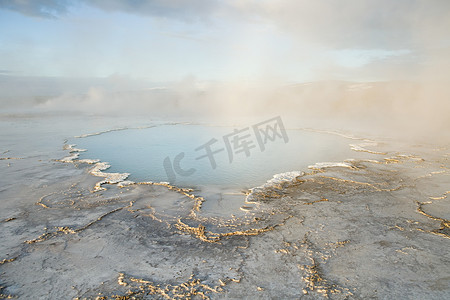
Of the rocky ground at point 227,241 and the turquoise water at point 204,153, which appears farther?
the turquoise water at point 204,153

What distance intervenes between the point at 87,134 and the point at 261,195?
31.8ft

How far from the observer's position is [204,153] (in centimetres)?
883

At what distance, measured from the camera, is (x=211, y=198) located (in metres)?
5.16

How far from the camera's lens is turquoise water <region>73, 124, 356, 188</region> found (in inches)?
257

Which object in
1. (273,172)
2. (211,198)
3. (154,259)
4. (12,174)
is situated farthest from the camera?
(273,172)

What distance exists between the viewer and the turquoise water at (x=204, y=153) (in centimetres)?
653

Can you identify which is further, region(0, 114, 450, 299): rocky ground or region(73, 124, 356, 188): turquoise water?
region(73, 124, 356, 188): turquoise water

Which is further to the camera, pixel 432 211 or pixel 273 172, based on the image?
pixel 273 172

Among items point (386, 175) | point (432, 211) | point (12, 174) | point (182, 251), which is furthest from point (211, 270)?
point (12, 174)

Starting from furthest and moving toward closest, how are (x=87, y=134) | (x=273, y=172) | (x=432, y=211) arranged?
(x=87, y=134)
(x=273, y=172)
(x=432, y=211)

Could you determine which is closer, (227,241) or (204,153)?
(227,241)

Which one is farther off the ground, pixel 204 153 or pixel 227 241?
pixel 204 153

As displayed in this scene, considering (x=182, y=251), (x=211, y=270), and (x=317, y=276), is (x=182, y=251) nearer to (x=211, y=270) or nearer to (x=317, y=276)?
(x=211, y=270)

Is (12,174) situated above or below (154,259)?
above
